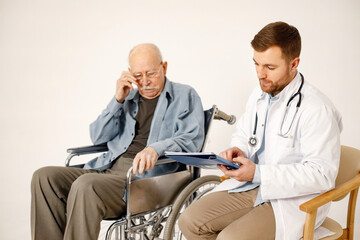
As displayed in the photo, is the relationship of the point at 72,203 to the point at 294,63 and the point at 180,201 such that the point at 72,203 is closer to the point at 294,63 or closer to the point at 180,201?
the point at 180,201

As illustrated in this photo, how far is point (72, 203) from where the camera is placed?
81.4 inches

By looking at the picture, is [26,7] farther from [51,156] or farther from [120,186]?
[120,186]

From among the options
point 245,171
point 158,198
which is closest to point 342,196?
point 245,171

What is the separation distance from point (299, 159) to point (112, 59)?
8.26 feet

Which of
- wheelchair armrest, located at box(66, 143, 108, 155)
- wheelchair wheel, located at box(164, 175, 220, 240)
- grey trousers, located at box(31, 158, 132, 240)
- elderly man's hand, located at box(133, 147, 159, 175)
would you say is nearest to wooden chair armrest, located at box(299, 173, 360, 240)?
wheelchair wheel, located at box(164, 175, 220, 240)

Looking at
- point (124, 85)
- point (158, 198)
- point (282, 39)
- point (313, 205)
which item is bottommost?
point (158, 198)

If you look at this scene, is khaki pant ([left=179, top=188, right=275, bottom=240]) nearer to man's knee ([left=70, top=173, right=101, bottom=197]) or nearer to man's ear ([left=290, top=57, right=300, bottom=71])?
man's knee ([left=70, top=173, right=101, bottom=197])

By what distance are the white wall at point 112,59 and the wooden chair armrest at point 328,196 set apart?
144cm

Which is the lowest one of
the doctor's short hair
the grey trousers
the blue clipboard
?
the grey trousers

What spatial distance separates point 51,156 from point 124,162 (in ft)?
6.26

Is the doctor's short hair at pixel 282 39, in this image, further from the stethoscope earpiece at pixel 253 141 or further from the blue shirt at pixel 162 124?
the blue shirt at pixel 162 124

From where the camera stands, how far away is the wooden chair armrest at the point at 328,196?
1.63 metres

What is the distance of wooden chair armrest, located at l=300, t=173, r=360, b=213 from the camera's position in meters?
1.63

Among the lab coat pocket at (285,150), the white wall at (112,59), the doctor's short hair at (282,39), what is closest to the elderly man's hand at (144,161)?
the lab coat pocket at (285,150)
